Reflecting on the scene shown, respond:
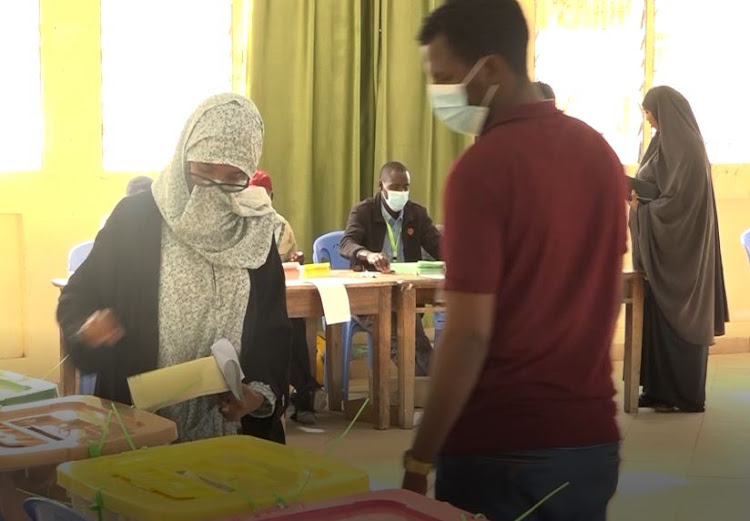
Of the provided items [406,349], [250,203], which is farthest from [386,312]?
[250,203]

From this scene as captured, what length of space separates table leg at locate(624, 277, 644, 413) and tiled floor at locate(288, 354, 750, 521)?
99mm

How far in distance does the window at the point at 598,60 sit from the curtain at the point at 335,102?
944 millimetres

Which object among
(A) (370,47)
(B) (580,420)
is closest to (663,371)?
(A) (370,47)

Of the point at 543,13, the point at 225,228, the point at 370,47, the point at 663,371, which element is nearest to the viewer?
the point at 225,228

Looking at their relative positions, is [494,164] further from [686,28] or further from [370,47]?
[686,28]

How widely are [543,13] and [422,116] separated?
1167 millimetres

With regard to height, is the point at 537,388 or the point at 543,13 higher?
the point at 543,13

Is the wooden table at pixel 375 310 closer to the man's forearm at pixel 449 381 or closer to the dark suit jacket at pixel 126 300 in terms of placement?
the dark suit jacket at pixel 126 300

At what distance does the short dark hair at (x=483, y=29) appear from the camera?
5.52 ft

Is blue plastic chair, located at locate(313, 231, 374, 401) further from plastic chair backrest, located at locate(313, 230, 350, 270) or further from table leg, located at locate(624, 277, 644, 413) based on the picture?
table leg, located at locate(624, 277, 644, 413)

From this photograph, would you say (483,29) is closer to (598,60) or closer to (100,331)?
(100,331)

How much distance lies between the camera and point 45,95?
19.4 feet

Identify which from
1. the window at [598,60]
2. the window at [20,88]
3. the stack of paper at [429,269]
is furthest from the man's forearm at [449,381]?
the window at [598,60]

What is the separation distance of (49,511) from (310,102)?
4960mm
